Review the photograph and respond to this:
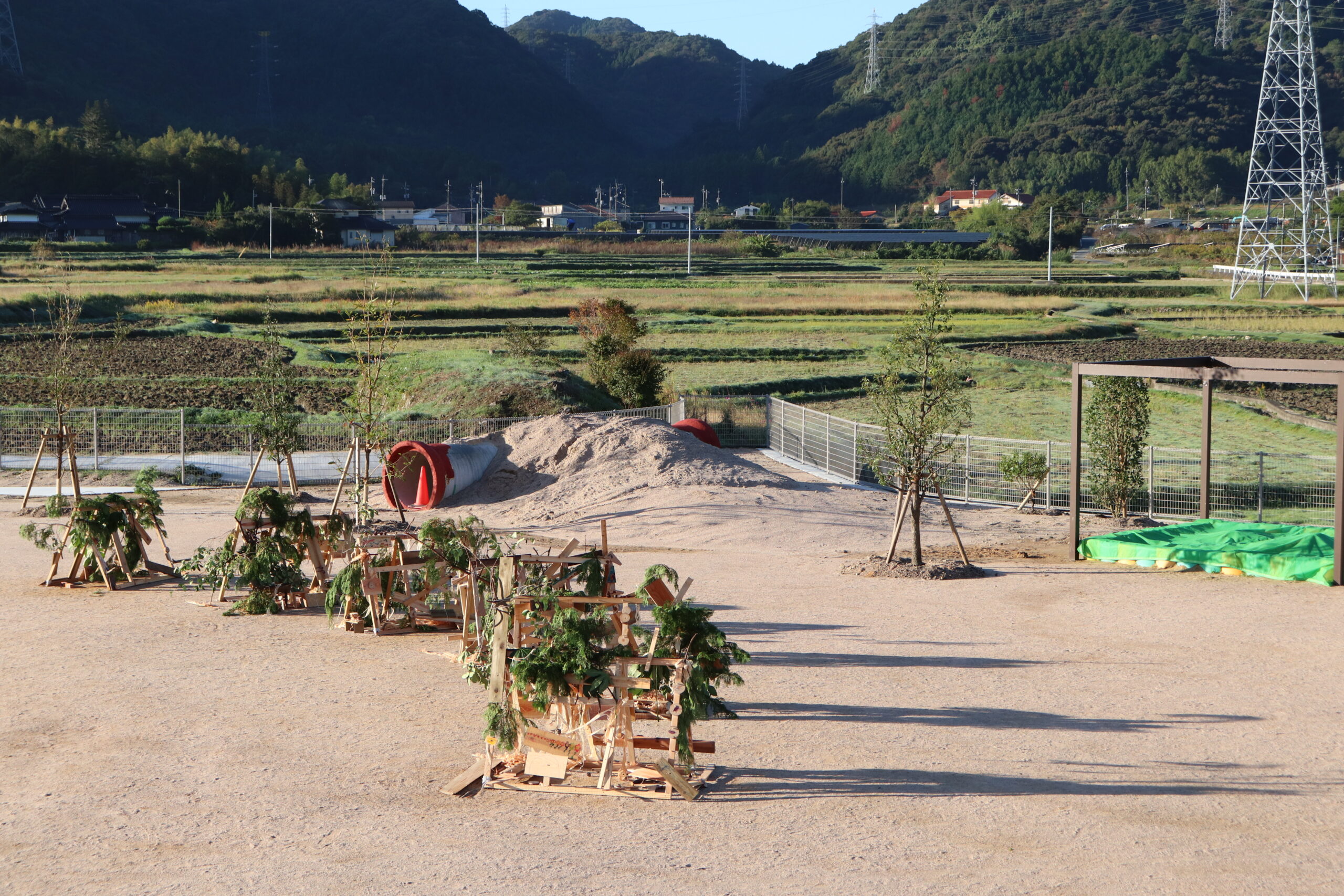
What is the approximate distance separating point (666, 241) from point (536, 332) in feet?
269

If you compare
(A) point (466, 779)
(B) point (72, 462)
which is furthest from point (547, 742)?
(B) point (72, 462)

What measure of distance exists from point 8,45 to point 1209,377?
625 feet

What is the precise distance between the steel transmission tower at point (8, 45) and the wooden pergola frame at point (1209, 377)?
174 m

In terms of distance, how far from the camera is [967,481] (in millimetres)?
23172

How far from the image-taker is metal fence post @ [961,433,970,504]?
23.1 meters

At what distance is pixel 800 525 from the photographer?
20062mm

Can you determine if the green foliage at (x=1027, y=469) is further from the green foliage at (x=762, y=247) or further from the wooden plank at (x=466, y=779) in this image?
the green foliage at (x=762, y=247)

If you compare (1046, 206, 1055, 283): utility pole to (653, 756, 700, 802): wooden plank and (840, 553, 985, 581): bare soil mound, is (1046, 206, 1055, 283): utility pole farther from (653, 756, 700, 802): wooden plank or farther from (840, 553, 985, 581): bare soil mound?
(653, 756, 700, 802): wooden plank

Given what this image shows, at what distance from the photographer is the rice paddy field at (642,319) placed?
31062 mm

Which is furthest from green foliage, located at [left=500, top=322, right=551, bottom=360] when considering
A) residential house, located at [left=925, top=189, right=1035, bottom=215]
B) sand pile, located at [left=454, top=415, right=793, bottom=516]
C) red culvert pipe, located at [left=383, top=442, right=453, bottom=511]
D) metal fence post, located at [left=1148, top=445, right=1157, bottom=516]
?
residential house, located at [left=925, top=189, right=1035, bottom=215]

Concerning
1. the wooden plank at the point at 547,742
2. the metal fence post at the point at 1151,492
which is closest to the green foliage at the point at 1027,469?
the metal fence post at the point at 1151,492

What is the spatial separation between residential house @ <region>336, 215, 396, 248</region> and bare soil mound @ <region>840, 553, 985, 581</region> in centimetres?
9643

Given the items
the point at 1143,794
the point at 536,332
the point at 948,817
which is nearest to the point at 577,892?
the point at 948,817

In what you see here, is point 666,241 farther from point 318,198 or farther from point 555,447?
point 555,447
